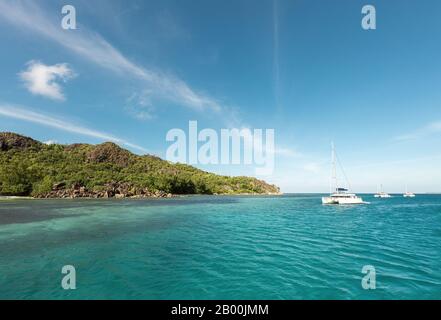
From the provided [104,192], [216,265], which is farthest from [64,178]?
[216,265]

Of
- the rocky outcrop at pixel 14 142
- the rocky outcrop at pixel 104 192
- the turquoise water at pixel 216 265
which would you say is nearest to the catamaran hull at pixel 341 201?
the turquoise water at pixel 216 265

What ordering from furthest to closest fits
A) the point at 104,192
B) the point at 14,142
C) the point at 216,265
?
1. the point at 14,142
2. the point at 104,192
3. the point at 216,265

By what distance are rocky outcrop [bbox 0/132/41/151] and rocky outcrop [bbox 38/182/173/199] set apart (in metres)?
84.0

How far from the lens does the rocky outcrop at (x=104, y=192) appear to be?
116 meters

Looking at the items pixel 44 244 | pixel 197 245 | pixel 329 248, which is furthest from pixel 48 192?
pixel 329 248

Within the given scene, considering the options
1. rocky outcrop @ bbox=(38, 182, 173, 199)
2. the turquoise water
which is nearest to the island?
rocky outcrop @ bbox=(38, 182, 173, 199)

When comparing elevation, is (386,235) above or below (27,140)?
below

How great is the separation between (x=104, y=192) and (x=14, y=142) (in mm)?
102918

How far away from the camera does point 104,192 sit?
127 m

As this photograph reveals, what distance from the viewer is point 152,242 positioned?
855 inches

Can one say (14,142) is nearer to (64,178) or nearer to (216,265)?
(64,178)
